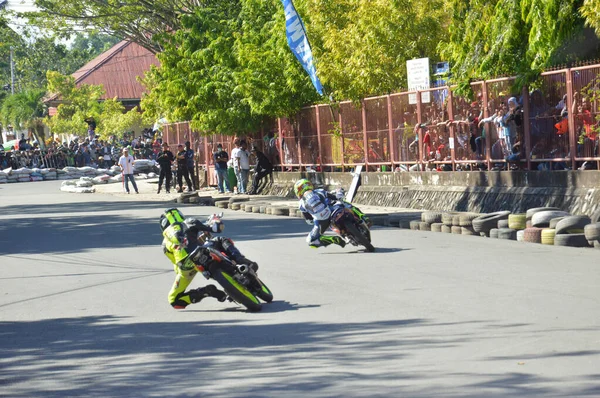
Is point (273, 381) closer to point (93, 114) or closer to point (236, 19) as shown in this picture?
point (236, 19)

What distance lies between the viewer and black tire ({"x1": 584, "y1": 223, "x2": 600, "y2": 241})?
14594 millimetres

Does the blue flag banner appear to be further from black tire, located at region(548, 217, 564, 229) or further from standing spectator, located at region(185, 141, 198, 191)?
black tire, located at region(548, 217, 564, 229)

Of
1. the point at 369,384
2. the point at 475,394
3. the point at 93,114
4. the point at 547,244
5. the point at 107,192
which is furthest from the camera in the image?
the point at 93,114

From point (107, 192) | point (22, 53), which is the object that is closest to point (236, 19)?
point (107, 192)

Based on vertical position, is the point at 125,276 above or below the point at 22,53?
below

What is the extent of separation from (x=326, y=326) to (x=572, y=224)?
701 centimetres

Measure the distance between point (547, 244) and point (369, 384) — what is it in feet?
30.4

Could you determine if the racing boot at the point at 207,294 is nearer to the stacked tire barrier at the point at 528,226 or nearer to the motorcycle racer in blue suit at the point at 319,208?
the motorcycle racer in blue suit at the point at 319,208

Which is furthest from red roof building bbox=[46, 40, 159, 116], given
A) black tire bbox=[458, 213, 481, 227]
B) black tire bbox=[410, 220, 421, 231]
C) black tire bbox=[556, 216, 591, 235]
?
black tire bbox=[556, 216, 591, 235]

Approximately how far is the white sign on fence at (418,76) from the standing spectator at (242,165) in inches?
377

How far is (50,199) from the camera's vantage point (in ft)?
120

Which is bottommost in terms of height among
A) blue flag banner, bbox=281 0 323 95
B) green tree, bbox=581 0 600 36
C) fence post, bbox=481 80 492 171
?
fence post, bbox=481 80 492 171

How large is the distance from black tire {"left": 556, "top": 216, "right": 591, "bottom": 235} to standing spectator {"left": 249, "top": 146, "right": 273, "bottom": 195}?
1852 cm

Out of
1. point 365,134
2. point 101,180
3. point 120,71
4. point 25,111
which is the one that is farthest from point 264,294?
point 25,111
